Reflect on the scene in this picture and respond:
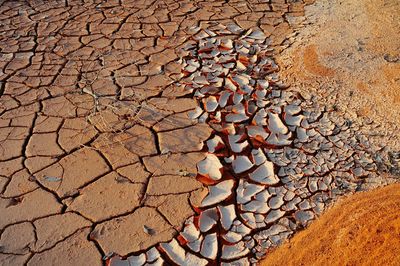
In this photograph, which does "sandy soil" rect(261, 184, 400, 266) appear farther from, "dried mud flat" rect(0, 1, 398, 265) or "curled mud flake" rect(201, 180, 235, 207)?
"curled mud flake" rect(201, 180, 235, 207)

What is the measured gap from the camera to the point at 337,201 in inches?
104

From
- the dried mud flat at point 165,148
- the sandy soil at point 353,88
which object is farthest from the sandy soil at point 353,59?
the dried mud flat at point 165,148

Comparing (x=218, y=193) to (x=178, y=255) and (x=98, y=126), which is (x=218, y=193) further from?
(x=98, y=126)

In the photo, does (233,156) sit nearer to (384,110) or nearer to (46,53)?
(384,110)

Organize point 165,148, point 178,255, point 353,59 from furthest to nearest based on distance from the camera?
point 353,59
point 165,148
point 178,255

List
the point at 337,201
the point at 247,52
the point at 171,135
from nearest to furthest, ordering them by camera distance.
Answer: the point at 337,201 < the point at 171,135 < the point at 247,52

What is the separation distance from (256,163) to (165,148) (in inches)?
22.9

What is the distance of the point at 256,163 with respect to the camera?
115 inches

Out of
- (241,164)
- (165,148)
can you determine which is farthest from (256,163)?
(165,148)

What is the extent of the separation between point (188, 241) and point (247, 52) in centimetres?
204

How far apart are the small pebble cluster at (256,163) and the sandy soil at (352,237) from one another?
0.24 ft

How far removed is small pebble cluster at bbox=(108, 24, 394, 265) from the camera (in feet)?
8.06

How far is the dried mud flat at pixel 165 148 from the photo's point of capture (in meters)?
2.50

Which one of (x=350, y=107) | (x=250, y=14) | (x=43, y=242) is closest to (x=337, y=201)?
(x=350, y=107)
